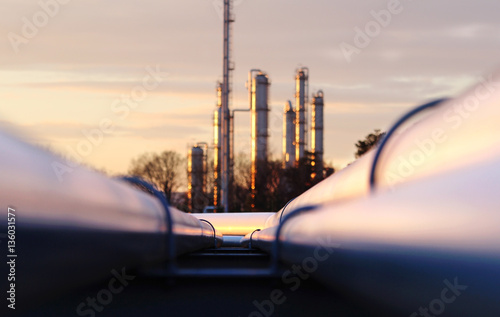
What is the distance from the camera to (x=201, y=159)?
6109cm

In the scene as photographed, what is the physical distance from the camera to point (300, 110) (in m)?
59.4

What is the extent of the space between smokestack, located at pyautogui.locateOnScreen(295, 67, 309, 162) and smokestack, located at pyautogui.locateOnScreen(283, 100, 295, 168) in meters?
0.45

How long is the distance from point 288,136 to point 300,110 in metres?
2.26

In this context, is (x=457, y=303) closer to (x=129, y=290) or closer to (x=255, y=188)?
(x=129, y=290)

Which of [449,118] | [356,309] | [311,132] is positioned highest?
[311,132]

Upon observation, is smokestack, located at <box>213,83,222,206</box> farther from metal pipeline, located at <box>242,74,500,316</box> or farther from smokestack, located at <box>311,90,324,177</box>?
metal pipeline, located at <box>242,74,500,316</box>

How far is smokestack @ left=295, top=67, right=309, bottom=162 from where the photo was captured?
5906 cm

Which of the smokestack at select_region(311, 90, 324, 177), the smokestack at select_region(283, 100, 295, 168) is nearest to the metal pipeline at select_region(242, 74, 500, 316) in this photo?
the smokestack at select_region(283, 100, 295, 168)

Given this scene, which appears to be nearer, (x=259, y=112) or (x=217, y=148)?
(x=217, y=148)

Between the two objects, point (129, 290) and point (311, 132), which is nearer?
point (129, 290)

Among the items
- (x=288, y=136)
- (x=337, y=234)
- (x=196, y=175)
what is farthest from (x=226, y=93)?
(x=337, y=234)

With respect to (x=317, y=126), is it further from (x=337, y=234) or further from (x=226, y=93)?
(x=337, y=234)

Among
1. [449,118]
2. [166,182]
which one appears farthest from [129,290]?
[166,182]

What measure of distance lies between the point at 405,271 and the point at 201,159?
2358 inches
